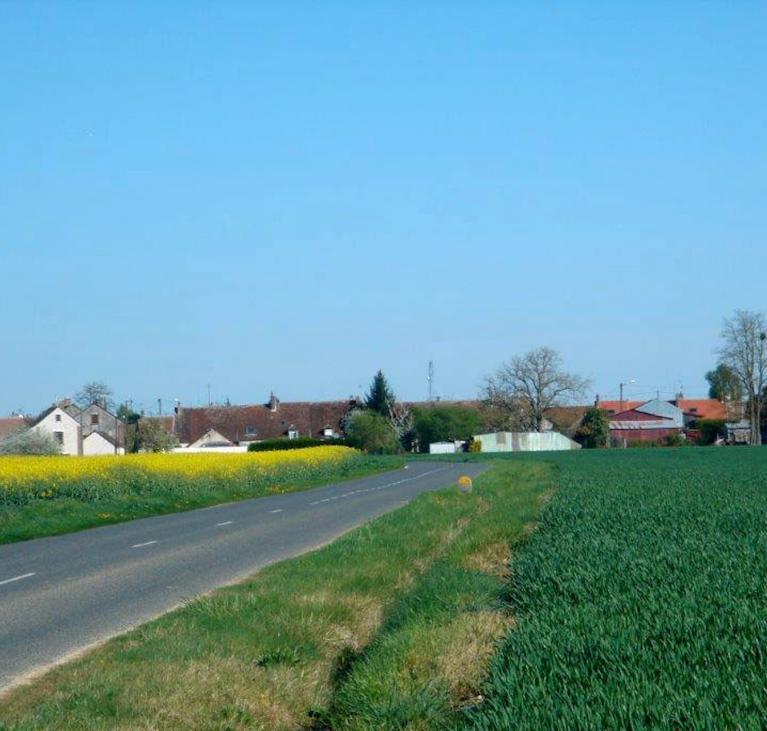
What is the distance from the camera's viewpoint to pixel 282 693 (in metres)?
9.16

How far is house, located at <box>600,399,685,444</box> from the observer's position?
5536 inches

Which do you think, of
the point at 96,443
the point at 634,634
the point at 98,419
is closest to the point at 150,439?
the point at 96,443

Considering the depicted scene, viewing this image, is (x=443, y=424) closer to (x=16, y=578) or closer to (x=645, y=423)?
(x=645, y=423)

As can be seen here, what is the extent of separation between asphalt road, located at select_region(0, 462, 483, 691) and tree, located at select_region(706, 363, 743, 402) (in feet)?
352

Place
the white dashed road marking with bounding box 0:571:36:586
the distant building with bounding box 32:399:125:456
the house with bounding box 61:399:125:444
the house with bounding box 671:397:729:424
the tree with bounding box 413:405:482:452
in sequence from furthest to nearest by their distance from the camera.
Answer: the house with bounding box 671:397:729:424, the tree with bounding box 413:405:482:452, the house with bounding box 61:399:125:444, the distant building with bounding box 32:399:125:456, the white dashed road marking with bounding box 0:571:36:586

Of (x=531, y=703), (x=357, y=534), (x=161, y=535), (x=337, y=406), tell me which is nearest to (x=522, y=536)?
(x=357, y=534)

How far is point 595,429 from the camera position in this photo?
12269 centimetres

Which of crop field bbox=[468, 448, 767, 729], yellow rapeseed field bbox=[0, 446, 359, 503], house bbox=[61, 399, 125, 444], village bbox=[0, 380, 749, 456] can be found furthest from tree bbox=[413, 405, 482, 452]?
crop field bbox=[468, 448, 767, 729]

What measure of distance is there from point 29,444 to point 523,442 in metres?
59.2

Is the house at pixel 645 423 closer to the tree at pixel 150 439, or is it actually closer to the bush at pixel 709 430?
the bush at pixel 709 430

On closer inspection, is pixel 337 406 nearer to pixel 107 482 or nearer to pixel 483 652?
pixel 107 482

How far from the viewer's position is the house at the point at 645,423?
Answer: 140625mm

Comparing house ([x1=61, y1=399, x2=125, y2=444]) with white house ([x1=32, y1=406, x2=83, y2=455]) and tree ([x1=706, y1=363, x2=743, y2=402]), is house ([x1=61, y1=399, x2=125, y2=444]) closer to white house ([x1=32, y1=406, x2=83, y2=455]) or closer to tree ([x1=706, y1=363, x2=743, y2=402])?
white house ([x1=32, y1=406, x2=83, y2=455])

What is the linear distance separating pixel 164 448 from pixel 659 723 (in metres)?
94.0
